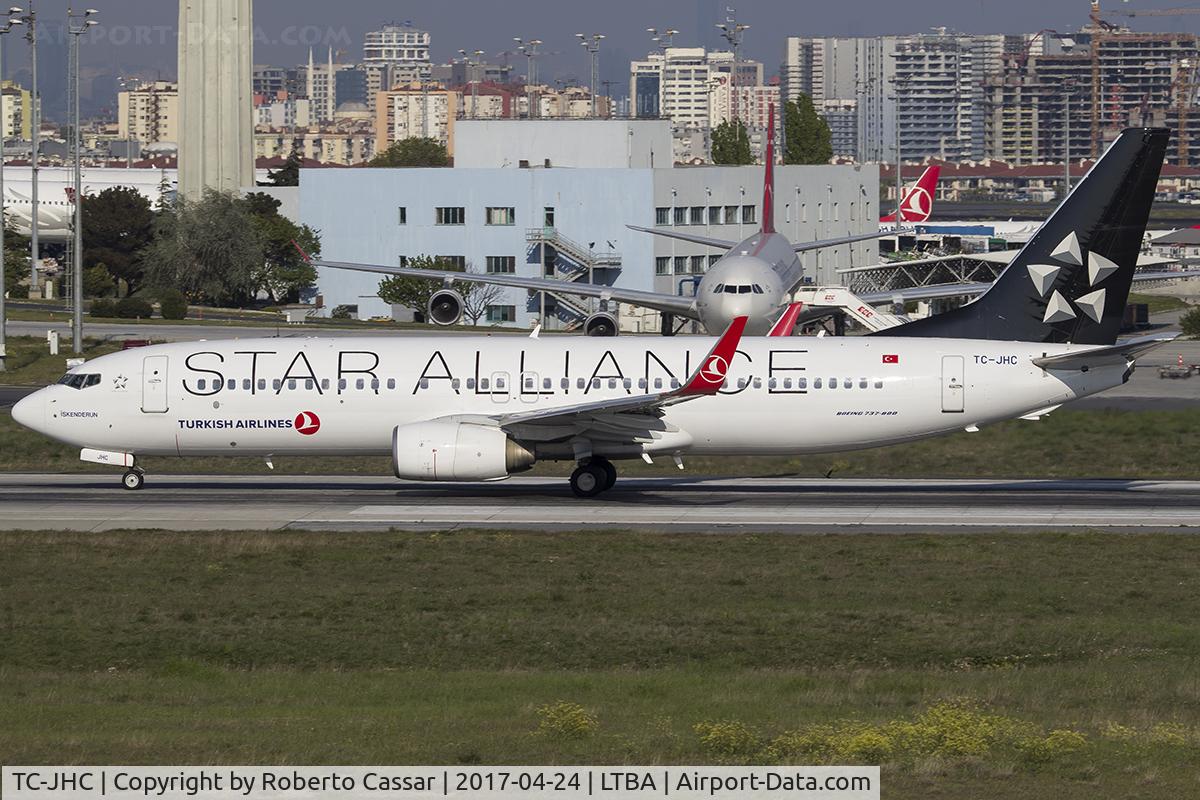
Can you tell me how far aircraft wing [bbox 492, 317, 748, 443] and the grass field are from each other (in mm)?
4050

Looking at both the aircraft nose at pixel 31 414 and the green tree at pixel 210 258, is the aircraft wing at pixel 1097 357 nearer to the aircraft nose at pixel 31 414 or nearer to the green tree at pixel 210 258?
the aircraft nose at pixel 31 414

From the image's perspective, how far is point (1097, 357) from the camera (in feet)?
128

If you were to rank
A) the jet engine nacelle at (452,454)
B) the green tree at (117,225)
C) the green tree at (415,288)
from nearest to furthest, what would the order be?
the jet engine nacelle at (452,454), the green tree at (415,288), the green tree at (117,225)

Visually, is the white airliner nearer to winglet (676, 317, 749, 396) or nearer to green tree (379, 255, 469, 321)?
winglet (676, 317, 749, 396)

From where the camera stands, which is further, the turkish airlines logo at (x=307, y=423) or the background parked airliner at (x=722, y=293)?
the background parked airliner at (x=722, y=293)

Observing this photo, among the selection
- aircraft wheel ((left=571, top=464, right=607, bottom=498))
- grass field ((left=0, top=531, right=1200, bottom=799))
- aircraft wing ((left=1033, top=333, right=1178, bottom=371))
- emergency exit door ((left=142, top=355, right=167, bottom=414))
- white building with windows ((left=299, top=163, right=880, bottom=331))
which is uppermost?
white building with windows ((left=299, top=163, right=880, bottom=331))

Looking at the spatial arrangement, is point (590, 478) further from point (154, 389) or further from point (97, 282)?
point (97, 282)

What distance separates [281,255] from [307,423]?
94618 mm

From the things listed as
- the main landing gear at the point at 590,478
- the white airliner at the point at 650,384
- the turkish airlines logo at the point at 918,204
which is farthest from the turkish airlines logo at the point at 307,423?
the turkish airlines logo at the point at 918,204

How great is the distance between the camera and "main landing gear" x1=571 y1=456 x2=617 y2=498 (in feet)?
136

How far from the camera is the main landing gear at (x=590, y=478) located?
136ft

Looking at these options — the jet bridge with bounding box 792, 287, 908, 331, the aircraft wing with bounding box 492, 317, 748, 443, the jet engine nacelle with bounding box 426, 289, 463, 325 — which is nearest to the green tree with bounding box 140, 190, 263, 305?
the jet bridge with bounding box 792, 287, 908, 331

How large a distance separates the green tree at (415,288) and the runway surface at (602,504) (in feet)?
227

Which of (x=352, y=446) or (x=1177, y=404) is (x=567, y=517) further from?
(x=1177, y=404)
